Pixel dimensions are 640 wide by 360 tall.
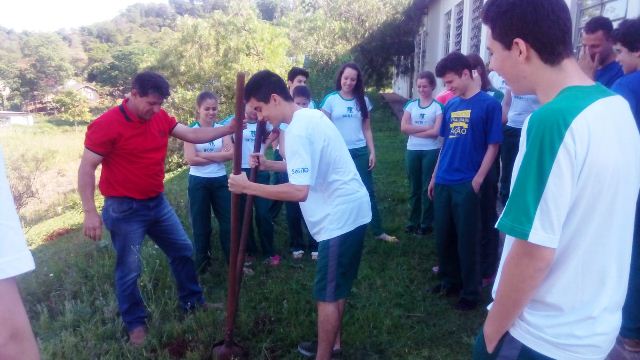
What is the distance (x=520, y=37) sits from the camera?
4.33ft

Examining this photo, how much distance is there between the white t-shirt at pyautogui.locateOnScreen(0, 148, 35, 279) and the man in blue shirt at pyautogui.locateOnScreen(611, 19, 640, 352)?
3.00m

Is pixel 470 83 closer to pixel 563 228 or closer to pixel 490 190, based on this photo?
pixel 490 190

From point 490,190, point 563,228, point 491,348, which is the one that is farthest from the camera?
point 490,190

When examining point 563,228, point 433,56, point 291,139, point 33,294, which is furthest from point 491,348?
point 433,56

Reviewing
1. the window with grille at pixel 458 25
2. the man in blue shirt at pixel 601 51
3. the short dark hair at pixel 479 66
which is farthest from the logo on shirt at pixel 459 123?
the window with grille at pixel 458 25

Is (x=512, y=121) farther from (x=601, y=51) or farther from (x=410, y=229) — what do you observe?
(x=410, y=229)

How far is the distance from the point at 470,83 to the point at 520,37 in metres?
2.44

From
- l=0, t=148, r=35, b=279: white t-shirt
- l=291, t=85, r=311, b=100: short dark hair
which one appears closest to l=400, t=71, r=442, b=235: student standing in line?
l=291, t=85, r=311, b=100: short dark hair

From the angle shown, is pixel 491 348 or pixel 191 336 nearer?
pixel 491 348

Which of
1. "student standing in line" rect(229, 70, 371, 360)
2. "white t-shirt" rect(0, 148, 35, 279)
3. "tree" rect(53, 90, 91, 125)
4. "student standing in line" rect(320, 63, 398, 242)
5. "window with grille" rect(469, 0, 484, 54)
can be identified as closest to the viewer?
"white t-shirt" rect(0, 148, 35, 279)

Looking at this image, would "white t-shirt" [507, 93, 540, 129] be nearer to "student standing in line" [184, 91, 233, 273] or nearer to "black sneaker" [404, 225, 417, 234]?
"black sneaker" [404, 225, 417, 234]

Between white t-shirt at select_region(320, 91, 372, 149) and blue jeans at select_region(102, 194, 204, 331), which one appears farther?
white t-shirt at select_region(320, 91, 372, 149)

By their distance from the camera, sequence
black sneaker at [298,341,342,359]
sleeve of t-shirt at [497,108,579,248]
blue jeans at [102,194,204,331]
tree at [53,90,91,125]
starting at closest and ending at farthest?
sleeve of t-shirt at [497,108,579,248] < black sneaker at [298,341,342,359] < blue jeans at [102,194,204,331] < tree at [53,90,91,125]

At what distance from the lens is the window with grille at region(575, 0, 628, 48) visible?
461cm
